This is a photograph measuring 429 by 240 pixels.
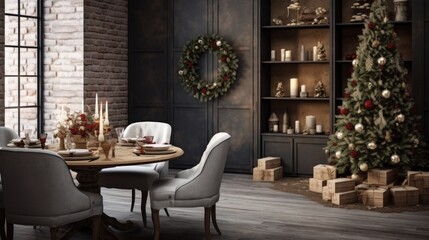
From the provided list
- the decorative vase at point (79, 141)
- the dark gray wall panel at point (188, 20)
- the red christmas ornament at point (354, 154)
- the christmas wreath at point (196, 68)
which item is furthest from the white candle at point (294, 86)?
the decorative vase at point (79, 141)

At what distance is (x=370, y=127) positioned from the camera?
23.5 ft

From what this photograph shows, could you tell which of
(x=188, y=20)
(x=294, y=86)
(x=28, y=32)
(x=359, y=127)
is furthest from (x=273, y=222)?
(x=28, y=32)

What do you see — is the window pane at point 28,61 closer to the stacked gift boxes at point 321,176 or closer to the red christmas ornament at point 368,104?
the stacked gift boxes at point 321,176

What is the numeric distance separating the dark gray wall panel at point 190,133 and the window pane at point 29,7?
7.58 feet

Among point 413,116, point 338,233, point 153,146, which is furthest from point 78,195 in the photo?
point 413,116

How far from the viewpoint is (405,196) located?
6.61 m

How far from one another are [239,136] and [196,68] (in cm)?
111

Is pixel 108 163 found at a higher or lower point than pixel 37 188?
higher

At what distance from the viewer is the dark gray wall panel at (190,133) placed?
907cm

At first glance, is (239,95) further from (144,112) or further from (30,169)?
(30,169)

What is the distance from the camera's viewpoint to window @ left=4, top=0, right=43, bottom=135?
26.4 feet

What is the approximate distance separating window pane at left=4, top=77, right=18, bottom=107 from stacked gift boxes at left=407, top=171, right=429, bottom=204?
477 cm

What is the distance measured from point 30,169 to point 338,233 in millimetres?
2604

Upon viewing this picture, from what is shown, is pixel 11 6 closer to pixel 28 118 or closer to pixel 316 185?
pixel 28 118
